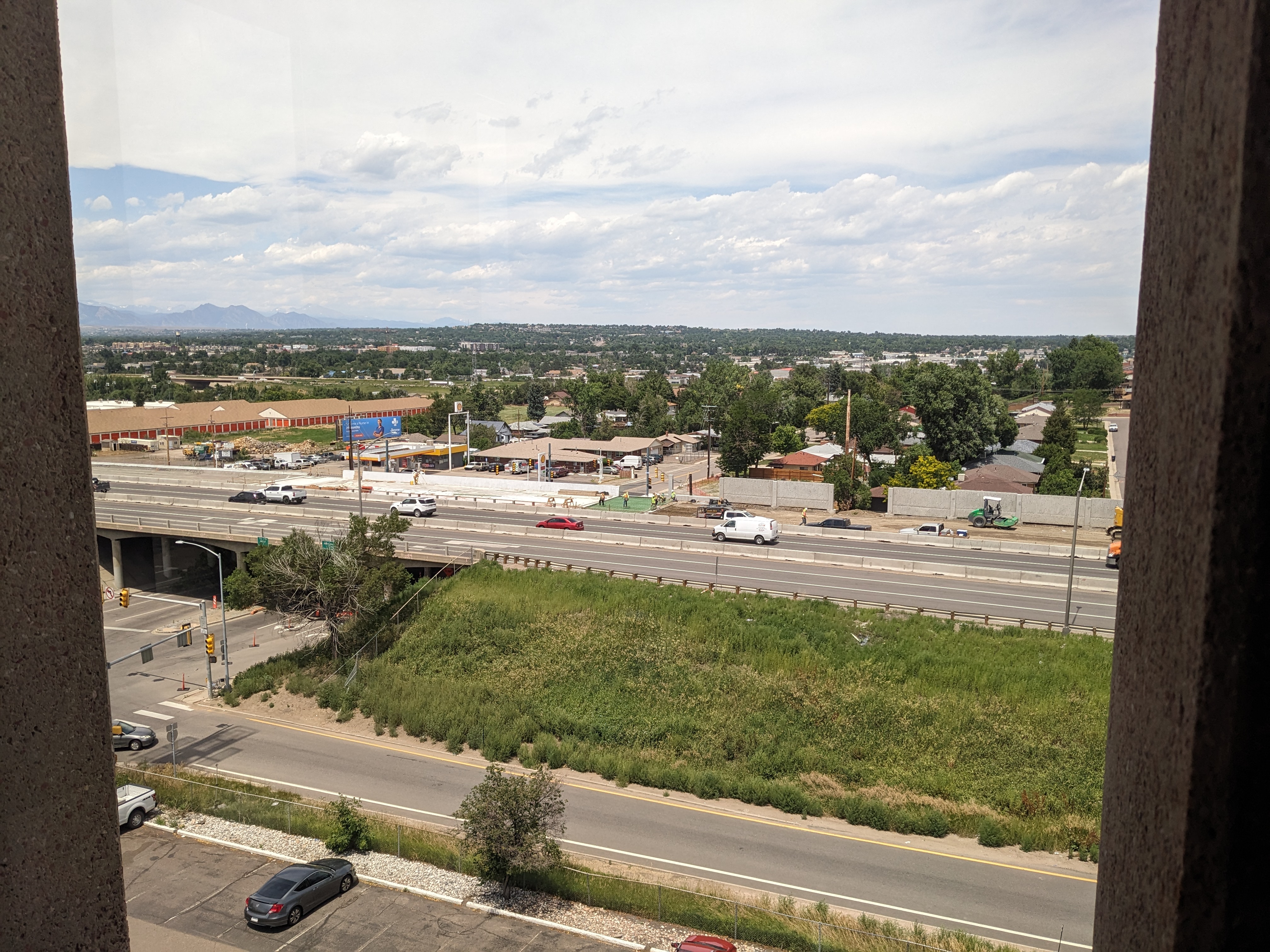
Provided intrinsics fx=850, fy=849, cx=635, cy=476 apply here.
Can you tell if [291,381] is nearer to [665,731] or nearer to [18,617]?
[665,731]

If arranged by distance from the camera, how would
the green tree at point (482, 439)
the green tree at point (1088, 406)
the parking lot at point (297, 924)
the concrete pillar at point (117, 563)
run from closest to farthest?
the parking lot at point (297, 924)
the concrete pillar at point (117, 563)
the green tree at point (482, 439)
the green tree at point (1088, 406)

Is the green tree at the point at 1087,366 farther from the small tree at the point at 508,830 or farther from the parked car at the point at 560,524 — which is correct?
the small tree at the point at 508,830

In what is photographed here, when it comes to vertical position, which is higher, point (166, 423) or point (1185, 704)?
point (1185, 704)

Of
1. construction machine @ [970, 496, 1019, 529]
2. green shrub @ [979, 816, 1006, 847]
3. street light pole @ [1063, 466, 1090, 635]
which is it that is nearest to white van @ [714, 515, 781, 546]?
street light pole @ [1063, 466, 1090, 635]

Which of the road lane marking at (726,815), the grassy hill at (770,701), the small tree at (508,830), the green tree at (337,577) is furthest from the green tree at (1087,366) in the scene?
the small tree at (508,830)

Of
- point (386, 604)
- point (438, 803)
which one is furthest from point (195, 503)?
point (438, 803)

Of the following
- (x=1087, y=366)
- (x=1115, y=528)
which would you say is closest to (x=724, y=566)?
(x=1115, y=528)
